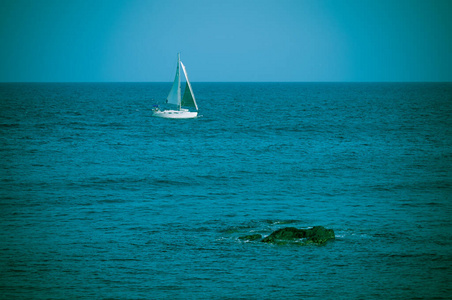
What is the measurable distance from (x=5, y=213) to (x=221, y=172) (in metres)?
21.8

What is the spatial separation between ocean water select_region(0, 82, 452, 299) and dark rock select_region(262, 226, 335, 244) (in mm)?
717

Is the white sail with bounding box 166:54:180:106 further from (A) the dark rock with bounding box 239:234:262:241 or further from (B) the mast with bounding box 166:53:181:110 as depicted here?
(A) the dark rock with bounding box 239:234:262:241

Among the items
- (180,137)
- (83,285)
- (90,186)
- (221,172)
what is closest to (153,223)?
(83,285)

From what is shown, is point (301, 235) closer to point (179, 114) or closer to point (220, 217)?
point (220, 217)

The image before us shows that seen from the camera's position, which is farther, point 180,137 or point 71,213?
point 180,137

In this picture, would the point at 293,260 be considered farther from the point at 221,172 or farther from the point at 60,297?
the point at 221,172

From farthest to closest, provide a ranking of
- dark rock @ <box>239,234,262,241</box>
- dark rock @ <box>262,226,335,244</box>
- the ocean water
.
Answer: dark rock @ <box>239,234,262,241</box> < dark rock @ <box>262,226,335,244</box> < the ocean water

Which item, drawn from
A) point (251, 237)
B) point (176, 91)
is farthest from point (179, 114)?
point (251, 237)

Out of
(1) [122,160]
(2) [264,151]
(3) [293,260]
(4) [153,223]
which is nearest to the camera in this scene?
(3) [293,260]

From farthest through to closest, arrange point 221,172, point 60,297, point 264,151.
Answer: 1. point 264,151
2. point 221,172
3. point 60,297

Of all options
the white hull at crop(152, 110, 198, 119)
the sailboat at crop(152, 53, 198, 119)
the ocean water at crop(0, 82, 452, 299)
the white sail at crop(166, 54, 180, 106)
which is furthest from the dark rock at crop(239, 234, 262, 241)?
the white hull at crop(152, 110, 198, 119)

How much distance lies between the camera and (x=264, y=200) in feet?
137

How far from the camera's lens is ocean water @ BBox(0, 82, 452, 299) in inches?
1046

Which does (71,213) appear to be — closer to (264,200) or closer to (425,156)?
(264,200)
